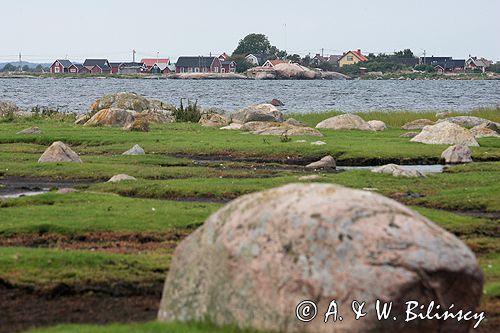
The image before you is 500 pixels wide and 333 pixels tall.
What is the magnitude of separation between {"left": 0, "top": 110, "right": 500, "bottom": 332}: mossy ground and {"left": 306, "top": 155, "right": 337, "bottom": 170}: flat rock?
0.60 meters

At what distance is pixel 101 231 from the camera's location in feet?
60.2

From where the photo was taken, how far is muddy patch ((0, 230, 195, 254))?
17.1 meters

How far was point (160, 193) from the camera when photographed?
24484 millimetres

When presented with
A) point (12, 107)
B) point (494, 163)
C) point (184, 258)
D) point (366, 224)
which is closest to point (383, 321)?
point (366, 224)

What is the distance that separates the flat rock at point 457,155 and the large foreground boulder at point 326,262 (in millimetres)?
22426

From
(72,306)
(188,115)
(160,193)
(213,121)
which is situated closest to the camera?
(72,306)

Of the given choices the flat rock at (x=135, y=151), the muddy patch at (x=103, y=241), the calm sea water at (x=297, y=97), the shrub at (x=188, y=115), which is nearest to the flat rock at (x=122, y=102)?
the shrub at (x=188, y=115)

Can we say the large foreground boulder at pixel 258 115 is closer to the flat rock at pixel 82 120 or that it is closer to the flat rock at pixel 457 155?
the flat rock at pixel 82 120

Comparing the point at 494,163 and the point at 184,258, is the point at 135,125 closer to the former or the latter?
the point at 494,163

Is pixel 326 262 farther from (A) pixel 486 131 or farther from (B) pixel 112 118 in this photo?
(B) pixel 112 118

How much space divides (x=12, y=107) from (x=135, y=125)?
16757 mm

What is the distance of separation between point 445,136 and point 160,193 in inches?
661

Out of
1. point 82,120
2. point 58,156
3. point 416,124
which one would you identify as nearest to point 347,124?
point 416,124

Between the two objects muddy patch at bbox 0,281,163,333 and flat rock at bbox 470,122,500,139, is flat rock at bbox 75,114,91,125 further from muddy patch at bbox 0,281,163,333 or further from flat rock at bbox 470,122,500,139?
muddy patch at bbox 0,281,163,333
